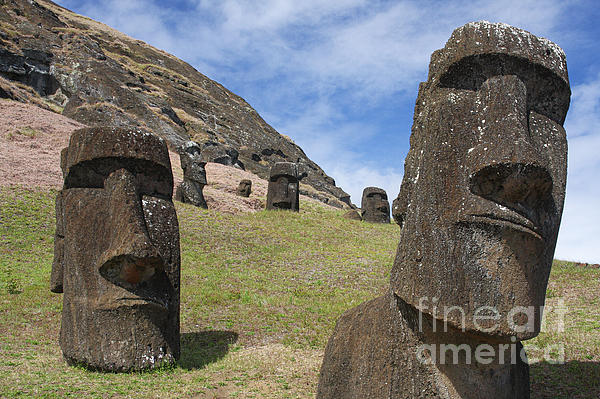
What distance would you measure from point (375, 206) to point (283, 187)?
4783 mm

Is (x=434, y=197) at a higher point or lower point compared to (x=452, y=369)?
higher

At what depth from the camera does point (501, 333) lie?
3389mm

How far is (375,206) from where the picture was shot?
25688 mm

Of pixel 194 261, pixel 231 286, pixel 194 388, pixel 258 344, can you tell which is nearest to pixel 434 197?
pixel 194 388

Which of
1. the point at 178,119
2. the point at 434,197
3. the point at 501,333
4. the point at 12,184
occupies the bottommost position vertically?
the point at 501,333

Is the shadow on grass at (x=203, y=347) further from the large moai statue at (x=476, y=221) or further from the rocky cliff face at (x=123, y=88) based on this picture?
the rocky cliff face at (x=123, y=88)

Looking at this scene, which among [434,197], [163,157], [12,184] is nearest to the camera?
[434,197]

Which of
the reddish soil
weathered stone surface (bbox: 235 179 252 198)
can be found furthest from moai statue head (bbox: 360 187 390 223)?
weathered stone surface (bbox: 235 179 252 198)

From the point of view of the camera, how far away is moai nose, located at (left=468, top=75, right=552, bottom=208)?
10.9 feet

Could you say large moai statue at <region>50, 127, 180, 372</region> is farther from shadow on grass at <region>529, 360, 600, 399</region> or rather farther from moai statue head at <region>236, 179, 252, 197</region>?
moai statue head at <region>236, 179, 252, 197</region>

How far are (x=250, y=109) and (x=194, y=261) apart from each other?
74.7m

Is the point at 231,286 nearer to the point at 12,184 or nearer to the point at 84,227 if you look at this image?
the point at 84,227

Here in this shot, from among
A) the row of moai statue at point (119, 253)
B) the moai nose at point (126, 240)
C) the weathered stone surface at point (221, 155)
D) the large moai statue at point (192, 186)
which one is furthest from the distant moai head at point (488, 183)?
the weathered stone surface at point (221, 155)

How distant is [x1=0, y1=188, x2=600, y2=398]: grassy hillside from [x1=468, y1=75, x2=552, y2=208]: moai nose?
296cm
